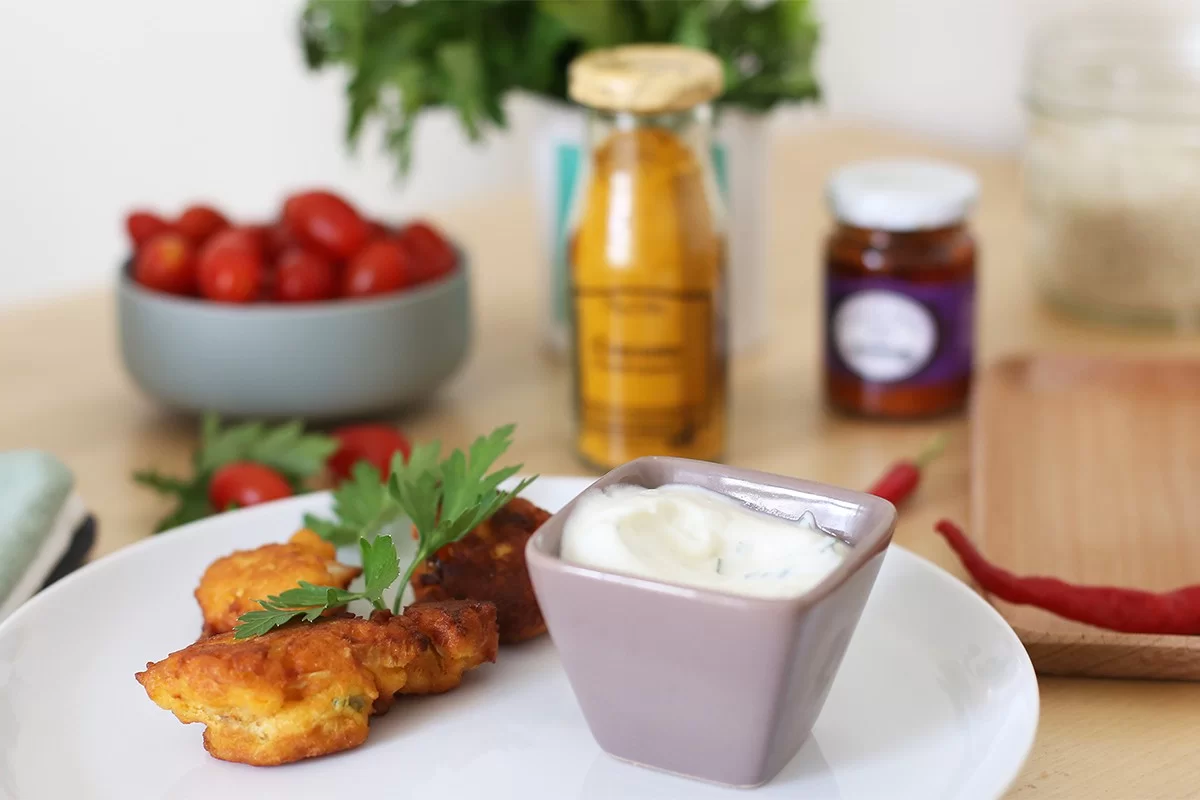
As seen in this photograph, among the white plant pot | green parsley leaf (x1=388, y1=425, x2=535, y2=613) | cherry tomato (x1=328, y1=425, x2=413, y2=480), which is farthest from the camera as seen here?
the white plant pot

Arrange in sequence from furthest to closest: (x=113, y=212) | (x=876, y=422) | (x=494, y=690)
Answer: (x=113, y=212)
(x=876, y=422)
(x=494, y=690)

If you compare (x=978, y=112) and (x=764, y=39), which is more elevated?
(x=764, y=39)

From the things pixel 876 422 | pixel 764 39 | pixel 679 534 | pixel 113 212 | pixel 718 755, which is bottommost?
pixel 113 212

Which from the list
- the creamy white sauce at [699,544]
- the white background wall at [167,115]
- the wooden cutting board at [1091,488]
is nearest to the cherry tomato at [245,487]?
the creamy white sauce at [699,544]

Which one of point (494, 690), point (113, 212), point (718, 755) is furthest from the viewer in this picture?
point (113, 212)

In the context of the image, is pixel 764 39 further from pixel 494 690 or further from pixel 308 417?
pixel 494 690

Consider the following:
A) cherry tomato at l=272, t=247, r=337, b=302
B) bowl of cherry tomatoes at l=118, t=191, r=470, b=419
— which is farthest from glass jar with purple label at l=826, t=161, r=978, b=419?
cherry tomato at l=272, t=247, r=337, b=302

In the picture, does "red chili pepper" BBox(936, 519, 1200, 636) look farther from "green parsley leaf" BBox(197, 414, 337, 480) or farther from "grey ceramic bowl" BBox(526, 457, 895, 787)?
"green parsley leaf" BBox(197, 414, 337, 480)

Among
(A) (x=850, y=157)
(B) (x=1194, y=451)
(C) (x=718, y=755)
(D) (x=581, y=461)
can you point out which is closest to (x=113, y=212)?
(A) (x=850, y=157)

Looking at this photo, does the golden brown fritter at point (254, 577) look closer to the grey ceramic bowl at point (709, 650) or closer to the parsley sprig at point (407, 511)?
the parsley sprig at point (407, 511)
